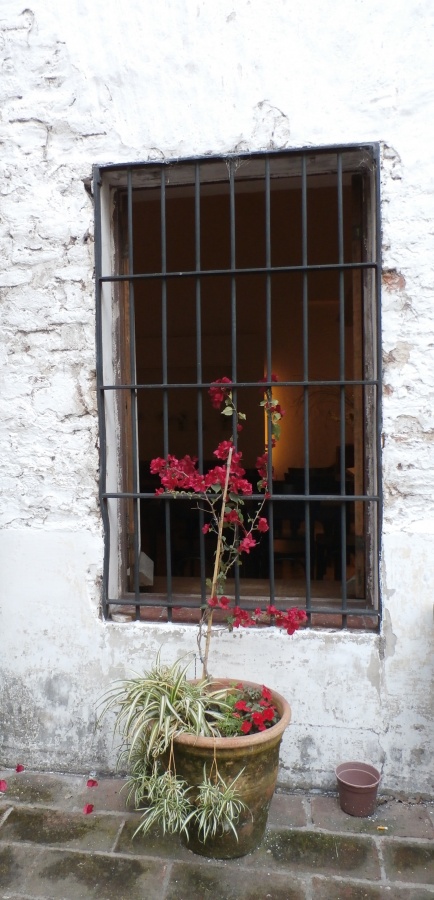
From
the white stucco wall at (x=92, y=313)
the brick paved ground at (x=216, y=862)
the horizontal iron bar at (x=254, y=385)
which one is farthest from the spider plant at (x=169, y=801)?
the horizontal iron bar at (x=254, y=385)

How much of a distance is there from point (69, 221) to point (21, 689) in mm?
2314

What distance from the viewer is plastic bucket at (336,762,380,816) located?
9.06ft

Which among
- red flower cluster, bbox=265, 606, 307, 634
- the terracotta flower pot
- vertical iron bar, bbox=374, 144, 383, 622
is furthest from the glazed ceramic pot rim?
vertical iron bar, bbox=374, 144, 383, 622

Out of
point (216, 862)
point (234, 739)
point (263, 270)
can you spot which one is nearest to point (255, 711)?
point (234, 739)

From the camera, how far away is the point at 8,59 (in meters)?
3.20

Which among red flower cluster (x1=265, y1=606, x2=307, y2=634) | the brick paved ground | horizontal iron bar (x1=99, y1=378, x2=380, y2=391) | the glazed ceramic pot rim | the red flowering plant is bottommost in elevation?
the brick paved ground

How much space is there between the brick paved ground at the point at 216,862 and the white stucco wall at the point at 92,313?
26 cm

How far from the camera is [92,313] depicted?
317cm

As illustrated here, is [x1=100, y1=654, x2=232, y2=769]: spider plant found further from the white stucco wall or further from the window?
the window

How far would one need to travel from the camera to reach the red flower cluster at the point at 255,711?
99.6 inches

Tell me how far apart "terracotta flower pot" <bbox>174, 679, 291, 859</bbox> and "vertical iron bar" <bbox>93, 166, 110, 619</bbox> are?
3.03 feet

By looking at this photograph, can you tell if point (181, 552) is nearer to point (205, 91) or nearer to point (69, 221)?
point (69, 221)

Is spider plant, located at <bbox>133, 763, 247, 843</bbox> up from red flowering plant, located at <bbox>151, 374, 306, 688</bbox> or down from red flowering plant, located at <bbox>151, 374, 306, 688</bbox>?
down

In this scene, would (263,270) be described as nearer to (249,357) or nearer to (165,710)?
(165,710)
